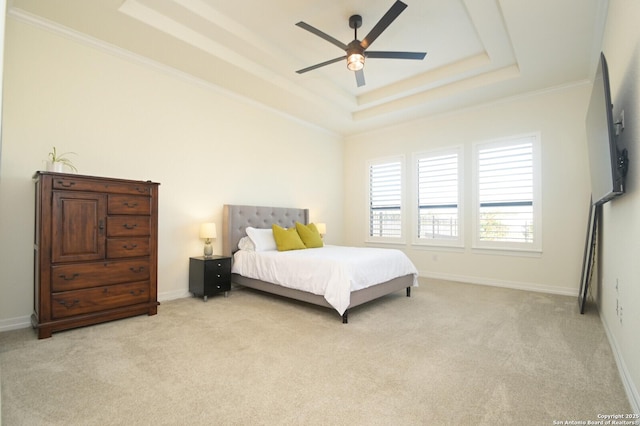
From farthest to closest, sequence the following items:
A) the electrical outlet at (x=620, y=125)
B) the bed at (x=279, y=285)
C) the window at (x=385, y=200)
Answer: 1. the window at (x=385, y=200)
2. the bed at (x=279, y=285)
3. the electrical outlet at (x=620, y=125)

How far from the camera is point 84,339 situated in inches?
108

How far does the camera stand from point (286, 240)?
4629 millimetres

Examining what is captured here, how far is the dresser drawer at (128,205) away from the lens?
3.18 metres

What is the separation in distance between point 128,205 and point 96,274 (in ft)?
2.42

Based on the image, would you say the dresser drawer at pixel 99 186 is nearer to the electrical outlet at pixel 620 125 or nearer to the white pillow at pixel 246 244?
the white pillow at pixel 246 244

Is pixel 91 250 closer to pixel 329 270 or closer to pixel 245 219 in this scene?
pixel 245 219

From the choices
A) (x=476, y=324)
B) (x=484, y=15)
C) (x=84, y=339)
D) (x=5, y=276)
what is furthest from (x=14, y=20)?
(x=476, y=324)

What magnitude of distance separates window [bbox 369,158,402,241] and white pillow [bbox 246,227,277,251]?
262cm

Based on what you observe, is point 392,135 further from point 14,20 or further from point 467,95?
point 14,20

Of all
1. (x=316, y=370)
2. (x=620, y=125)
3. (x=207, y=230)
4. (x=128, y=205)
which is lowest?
(x=316, y=370)

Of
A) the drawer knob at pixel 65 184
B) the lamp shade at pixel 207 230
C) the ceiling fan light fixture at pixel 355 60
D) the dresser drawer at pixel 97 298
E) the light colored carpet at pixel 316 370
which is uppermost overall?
the ceiling fan light fixture at pixel 355 60

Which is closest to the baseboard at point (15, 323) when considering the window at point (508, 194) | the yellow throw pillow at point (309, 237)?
the yellow throw pillow at point (309, 237)

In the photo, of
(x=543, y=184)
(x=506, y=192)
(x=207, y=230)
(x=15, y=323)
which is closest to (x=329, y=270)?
(x=207, y=230)

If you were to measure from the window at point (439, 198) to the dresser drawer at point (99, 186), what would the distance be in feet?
15.1
